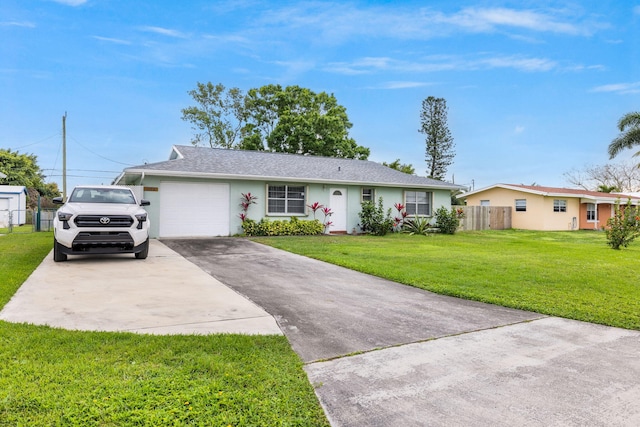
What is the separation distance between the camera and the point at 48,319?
14.0ft

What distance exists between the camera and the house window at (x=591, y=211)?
1093 inches

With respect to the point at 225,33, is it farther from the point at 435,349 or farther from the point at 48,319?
the point at 435,349

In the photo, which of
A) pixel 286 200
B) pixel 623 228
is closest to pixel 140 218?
pixel 286 200

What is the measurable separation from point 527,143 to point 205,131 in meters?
27.2

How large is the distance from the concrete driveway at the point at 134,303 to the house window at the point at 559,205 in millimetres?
25740

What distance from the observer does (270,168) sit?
54.9ft

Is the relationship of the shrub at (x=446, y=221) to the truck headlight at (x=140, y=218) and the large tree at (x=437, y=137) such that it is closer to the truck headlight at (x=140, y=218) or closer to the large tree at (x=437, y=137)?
the truck headlight at (x=140, y=218)

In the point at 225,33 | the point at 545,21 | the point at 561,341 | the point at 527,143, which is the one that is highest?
the point at 225,33

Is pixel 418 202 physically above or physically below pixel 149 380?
above

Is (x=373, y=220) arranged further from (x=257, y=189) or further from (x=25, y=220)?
(x=25, y=220)

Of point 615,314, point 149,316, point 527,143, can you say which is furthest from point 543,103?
point 149,316

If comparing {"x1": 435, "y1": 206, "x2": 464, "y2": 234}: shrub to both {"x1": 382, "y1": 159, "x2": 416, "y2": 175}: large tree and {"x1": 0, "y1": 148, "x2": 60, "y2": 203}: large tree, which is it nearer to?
{"x1": 382, "y1": 159, "x2": 416, "y2": 175}: large tree

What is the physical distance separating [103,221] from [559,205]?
2750 centimetres

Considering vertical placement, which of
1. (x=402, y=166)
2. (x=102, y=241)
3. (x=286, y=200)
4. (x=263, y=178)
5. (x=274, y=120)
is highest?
(x=274, y=120)
